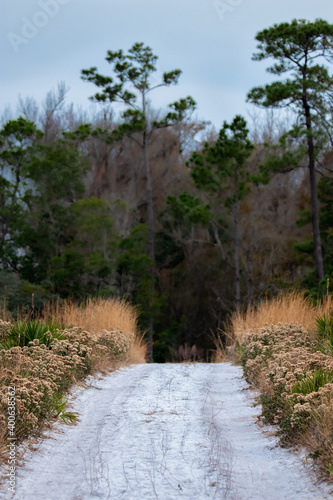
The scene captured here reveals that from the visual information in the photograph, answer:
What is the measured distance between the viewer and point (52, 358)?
718 cm

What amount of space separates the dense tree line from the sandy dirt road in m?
16.6

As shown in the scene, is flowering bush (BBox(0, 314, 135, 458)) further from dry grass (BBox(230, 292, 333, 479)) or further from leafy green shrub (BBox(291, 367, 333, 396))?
leafy green shrub (BBox(291, 367, 333, 396))

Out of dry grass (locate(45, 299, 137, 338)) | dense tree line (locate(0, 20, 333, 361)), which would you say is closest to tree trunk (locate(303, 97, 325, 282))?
dense tree line (locate(0, 20, 333, 361))

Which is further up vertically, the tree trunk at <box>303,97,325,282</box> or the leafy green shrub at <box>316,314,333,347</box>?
the tree trunk at <box>303,97,325,282</box>

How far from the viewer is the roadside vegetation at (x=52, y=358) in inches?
215

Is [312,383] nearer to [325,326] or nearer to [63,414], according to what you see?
[63,414]

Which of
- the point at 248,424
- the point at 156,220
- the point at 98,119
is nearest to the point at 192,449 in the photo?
the point at 248,424

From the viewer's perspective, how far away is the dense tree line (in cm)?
2650

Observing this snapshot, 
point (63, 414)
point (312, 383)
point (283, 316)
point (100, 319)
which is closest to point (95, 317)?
point (100, 319)

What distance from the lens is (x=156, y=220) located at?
129ft

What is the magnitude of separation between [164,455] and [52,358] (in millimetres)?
2443

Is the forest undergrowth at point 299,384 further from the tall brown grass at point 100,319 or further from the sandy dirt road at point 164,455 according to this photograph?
the tall brown grass at point 100,319

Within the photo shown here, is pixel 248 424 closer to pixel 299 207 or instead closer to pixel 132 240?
pixel 132 240

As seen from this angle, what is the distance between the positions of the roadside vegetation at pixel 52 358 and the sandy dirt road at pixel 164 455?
275mm
